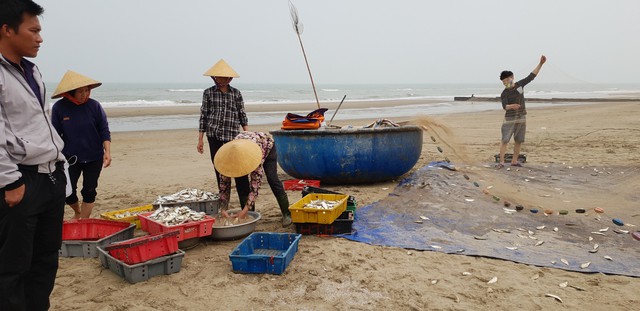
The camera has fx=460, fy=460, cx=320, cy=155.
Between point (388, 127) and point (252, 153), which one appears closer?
point (252, 153)

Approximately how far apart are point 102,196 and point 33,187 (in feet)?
15.9

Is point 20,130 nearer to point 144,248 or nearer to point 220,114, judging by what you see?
point 144,248

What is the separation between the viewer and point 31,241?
7.94 feet

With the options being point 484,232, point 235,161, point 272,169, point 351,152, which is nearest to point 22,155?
point 235,161

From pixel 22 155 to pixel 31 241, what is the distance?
466 millimetres

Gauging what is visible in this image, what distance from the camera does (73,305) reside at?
10.8 feet

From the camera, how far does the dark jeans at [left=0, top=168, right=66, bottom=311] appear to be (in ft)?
7.59

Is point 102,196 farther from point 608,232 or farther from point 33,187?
point 608,232

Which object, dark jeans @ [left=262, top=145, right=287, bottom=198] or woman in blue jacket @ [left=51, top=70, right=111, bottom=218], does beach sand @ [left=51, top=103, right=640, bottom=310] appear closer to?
dark jeans @ [left=262, top=145, right=287, bottom=198]

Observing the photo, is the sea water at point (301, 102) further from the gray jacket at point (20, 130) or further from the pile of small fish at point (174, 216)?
the gray jacket at point (20, 130)

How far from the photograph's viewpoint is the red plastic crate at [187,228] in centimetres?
414

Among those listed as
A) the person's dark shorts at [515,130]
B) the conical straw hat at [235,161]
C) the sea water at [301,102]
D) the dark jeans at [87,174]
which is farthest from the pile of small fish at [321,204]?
the sea water at [301,102]

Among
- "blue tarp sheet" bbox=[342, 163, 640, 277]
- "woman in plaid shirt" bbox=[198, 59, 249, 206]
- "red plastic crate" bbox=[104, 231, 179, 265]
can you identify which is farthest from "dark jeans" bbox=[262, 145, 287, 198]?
"red plastic crate" bbox=[104, 231, 179, 265]

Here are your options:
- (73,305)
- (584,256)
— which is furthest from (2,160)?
(584,256)
